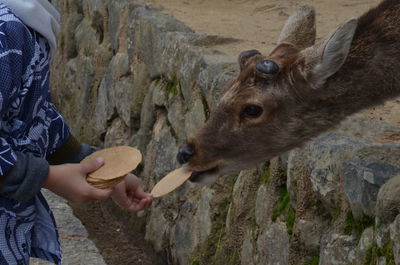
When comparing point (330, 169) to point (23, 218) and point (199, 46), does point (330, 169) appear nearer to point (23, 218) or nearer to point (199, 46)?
point (23, 218)

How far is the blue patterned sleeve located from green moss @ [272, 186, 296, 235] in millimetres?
1590

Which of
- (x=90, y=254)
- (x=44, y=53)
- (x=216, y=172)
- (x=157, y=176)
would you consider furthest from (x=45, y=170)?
(x=157, y=176)

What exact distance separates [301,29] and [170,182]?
1050mm

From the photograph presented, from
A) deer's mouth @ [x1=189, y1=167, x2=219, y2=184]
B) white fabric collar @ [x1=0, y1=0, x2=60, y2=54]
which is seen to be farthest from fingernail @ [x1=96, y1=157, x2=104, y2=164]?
deer's mouth @ [x1=189, y1=167, x2=219, y2=184]

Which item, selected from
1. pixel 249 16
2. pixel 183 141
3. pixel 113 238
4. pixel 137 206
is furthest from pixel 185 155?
pixel 249 16

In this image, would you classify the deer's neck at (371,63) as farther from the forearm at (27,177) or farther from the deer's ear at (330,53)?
the forearm at (27,177)

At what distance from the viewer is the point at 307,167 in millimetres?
3736

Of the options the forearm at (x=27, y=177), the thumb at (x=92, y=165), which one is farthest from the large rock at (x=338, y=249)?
the forearm at (x=27, y=177)

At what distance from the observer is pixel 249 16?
766cm

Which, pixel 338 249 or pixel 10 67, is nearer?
pixel 10 67

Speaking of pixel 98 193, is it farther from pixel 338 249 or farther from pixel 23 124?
pixel 338 249

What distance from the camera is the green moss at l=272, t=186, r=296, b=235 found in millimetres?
3939

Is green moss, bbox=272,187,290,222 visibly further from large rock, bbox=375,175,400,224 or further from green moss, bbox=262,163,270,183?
large rock, bbox=375,175,400,224

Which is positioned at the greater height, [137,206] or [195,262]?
[137,206]
